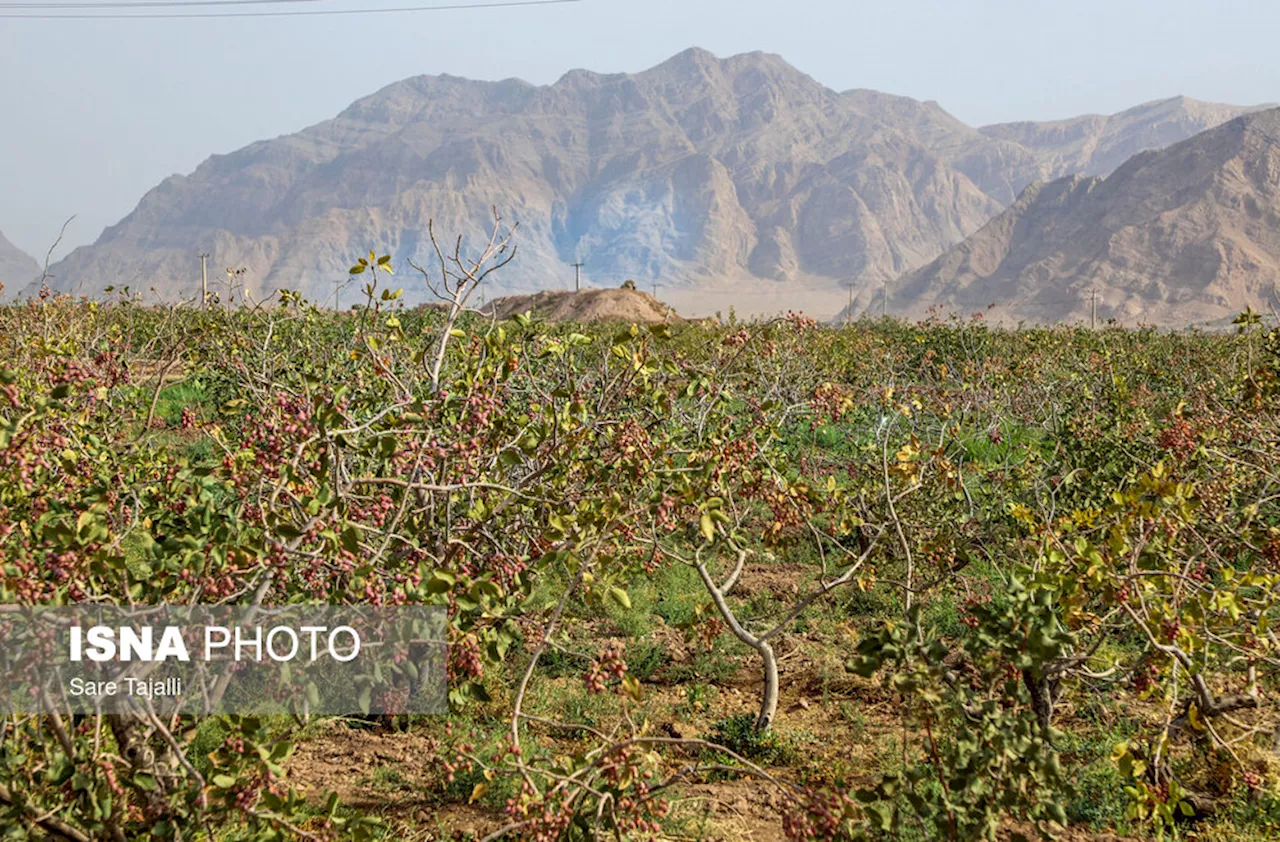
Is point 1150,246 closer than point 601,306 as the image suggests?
No

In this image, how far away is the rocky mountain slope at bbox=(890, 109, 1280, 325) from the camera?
89.0m

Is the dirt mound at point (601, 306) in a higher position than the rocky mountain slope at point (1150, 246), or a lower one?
lower

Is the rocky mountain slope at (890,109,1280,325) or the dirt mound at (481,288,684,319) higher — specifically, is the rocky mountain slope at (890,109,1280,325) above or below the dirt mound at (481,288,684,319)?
above

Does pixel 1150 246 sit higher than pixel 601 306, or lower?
higher

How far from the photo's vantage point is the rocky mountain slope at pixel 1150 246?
89.0 metres

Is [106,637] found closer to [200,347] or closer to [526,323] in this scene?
[526,323]

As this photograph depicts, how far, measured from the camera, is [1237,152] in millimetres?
100062

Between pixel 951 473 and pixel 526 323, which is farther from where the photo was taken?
pixel 951 473

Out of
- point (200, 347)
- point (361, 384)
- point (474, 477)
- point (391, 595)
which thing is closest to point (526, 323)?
point (474, 477)

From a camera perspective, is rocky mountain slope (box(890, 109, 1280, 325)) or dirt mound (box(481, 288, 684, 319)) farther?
rocky mountain slope (box(890, 109, 1280, 325))

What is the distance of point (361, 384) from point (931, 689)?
3.98 meters

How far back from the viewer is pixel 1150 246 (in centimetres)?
9656

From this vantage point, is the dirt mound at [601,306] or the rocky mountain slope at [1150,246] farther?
the rocky mountain slope at [1150,246]

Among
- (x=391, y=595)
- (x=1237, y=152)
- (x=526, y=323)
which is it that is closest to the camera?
(x=391, y=595)
